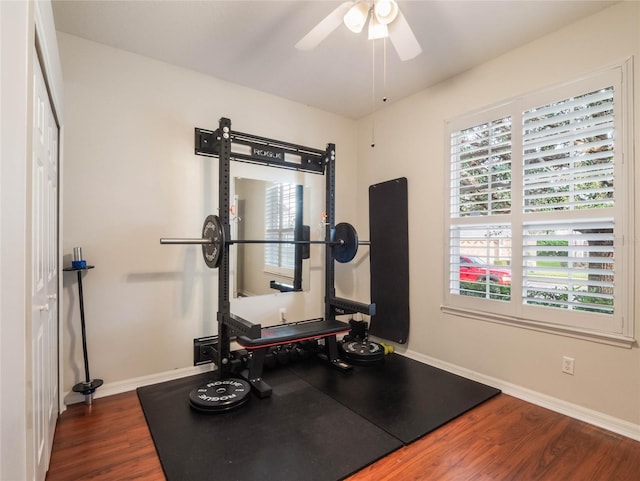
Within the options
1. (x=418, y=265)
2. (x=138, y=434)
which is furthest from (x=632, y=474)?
(x=138, y=434)

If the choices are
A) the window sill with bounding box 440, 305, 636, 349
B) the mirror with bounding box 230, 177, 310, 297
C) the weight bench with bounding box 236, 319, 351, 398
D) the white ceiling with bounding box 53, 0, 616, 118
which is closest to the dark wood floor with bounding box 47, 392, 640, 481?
the window sill with bounding box 440, 305, 636, 349

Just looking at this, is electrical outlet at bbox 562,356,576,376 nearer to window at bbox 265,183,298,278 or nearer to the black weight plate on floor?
the black weight plate on floor

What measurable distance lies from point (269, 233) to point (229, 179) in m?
0.80

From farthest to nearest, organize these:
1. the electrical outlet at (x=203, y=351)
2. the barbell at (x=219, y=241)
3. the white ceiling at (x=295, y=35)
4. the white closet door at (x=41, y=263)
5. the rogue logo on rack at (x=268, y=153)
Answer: the rogue logo on rack at (x=268, y=153), the electrical outlet at (x=203, y=351), the barbell at (x=219, y=241), the white ceiling at (x=295, y=35), the white closet door at (x=41, y=263)

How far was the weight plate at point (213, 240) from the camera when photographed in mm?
2490

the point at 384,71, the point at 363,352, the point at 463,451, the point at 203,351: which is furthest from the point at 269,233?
the point at 463,451

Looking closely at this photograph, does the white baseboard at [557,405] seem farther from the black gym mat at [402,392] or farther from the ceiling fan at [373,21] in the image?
the ceiling fan at [373,21]

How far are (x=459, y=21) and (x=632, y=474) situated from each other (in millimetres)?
2792

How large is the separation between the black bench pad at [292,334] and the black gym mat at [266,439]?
0.37 metres

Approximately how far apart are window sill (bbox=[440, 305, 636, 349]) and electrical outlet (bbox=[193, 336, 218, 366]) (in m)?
2.09

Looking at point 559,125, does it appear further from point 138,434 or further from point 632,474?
point 138,434

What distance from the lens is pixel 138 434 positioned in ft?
6.47

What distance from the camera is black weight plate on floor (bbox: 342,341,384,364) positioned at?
3.04m

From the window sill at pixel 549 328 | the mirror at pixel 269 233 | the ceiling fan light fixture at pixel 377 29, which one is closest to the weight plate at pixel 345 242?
the mirror at pixel 269 233
